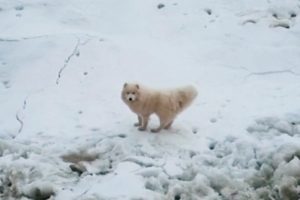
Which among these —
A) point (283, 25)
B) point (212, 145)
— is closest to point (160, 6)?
point (283, 25)

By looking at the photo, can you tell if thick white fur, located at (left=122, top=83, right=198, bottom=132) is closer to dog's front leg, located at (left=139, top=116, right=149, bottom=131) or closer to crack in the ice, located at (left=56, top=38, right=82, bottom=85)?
dog's front leg, located at (left=139, top=116, right=149, bottom=131)

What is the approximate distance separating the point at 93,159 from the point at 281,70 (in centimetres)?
303

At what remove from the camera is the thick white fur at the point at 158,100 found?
17.2 ft

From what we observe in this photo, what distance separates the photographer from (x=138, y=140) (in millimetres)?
5270

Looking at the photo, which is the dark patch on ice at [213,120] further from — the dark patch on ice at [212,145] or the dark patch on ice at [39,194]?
the dark patch on ice at [39,194]

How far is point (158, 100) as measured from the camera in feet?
17.3

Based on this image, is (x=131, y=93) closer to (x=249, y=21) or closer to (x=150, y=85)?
(x=150, y=85)

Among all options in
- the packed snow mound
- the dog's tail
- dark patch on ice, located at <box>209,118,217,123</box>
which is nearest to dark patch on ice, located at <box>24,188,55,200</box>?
the packed snow mound

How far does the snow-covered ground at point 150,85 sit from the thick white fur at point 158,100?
0.74ft

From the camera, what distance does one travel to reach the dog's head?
5191 millimetres

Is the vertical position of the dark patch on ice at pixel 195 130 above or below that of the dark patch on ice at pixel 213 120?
above

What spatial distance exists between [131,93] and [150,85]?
1.32 metres

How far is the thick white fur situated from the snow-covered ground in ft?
0.74

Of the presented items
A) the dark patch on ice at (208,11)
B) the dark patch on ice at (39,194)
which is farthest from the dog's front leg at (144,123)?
the dark patch on ice at (208,11)
